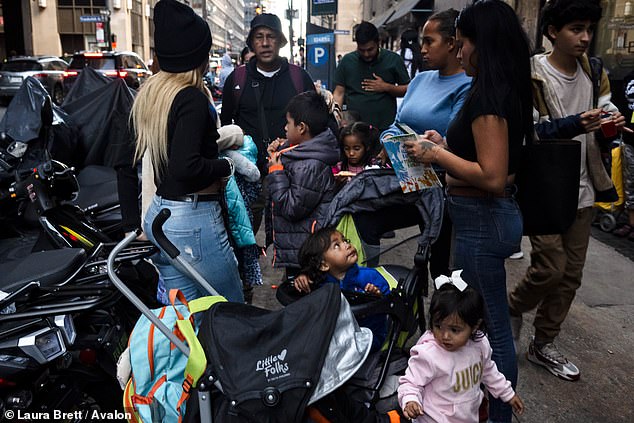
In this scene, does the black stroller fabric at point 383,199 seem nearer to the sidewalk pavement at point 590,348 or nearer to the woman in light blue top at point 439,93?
the woman in light blue top at point 439,93

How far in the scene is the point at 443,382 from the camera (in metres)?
2.35

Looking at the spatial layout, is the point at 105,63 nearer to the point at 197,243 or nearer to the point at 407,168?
the point at 197,243

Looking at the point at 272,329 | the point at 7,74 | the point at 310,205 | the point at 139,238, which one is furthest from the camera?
the point at 7,74

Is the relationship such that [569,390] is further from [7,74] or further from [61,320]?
[7,74]

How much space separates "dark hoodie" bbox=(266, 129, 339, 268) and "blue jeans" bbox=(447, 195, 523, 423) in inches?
32.9

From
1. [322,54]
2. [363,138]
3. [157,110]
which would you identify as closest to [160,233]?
[157,110]

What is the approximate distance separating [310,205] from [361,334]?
1309 millimetres

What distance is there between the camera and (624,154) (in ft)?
18.6

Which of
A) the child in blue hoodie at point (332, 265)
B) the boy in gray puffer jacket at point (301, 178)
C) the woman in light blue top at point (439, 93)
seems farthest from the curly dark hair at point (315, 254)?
the woman in light blue top at point (439, 93)

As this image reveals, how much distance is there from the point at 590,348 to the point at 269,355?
9.54ft

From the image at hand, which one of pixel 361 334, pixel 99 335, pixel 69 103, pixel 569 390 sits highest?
pixel 69 103

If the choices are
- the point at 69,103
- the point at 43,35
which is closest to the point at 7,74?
the point at 69,103

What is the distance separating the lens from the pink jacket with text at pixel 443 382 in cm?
230

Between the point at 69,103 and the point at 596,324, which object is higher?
the point at 69,103
